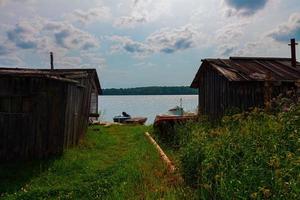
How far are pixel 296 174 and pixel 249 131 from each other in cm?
246

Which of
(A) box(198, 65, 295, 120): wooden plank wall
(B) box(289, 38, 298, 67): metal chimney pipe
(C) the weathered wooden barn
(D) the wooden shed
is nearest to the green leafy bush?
(C) the weathered wooden barn

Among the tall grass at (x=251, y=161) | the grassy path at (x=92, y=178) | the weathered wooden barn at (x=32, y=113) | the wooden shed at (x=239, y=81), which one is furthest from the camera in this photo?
the wooden shed at (x=239, y=81)

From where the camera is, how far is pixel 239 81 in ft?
54.0

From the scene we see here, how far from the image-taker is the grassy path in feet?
27.8

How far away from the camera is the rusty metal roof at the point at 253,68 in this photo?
56.2 feet

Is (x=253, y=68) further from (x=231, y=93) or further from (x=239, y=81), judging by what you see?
(x=239, y=81)

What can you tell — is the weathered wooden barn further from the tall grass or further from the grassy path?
the tall grass

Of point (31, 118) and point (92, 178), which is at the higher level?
point (31, 118)

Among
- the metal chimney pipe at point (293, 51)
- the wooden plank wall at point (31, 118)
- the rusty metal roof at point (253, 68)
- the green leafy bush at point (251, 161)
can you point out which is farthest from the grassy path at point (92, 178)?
the metal chimney pipe at point (293, 51)

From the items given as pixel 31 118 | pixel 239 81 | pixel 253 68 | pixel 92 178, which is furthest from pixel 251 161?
pixel 253 68

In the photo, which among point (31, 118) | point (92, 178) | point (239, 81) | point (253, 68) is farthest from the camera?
point (253, 68)

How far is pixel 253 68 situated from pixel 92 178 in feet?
38.2

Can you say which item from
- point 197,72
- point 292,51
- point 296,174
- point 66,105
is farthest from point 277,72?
point 296,174

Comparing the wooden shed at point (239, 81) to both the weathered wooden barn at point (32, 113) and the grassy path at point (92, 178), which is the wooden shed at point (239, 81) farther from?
the weathered wooden barn at point (32, 113)
